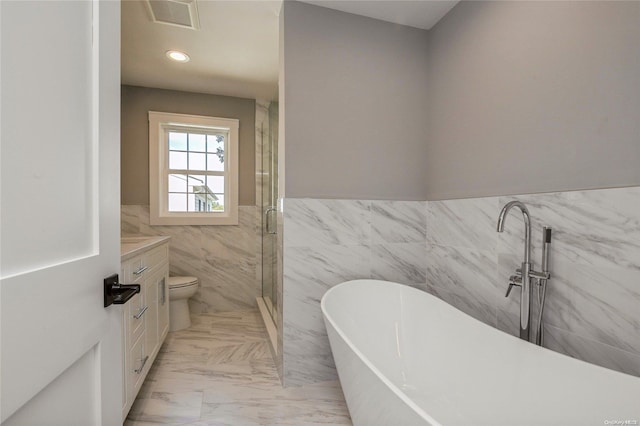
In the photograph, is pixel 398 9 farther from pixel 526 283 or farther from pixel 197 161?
pixel 197 161

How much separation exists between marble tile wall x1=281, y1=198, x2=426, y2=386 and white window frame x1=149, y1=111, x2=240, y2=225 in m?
1.78

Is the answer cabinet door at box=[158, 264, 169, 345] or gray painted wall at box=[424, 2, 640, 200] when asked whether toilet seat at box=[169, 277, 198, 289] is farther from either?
gray painted wall at box=[424, 2, 640, 200]

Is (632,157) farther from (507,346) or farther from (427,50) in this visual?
(427,50)

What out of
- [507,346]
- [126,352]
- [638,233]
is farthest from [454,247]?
[126,352]

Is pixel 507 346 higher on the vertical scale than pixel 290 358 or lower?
higher

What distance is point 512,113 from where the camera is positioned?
1656 mm

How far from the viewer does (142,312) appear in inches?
69.8

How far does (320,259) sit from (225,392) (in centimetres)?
100

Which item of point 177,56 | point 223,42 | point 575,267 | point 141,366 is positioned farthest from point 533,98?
point 177,56

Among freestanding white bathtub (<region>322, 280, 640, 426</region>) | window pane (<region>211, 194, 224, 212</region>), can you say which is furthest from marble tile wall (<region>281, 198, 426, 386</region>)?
window pane (<region>211, 194, 224, 212</region>)

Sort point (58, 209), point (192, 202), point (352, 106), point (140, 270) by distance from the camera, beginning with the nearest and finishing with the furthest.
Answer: point (58, 209)
point (140, 270)
point (352, 106)
point (192, 202)

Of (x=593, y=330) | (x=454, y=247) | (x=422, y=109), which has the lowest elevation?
(x=593, y=330)

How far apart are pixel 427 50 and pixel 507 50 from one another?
0.75 metres

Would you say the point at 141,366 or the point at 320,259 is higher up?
the point at 320,259
